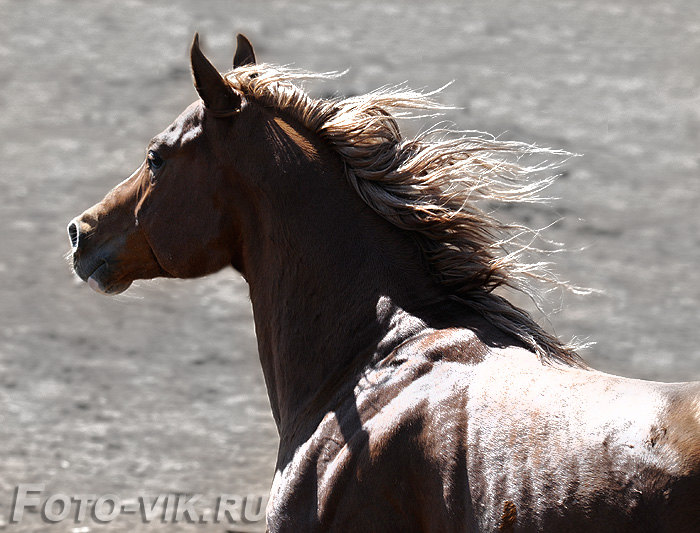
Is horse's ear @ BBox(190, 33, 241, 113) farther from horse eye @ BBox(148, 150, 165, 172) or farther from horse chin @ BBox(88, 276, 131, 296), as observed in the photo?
horse chin @ BBox(88, 276, 131, 296)

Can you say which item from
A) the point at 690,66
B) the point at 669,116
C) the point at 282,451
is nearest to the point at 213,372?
the point at 282,451

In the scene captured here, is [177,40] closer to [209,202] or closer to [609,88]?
[609,88]

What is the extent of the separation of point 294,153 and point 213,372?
11.8ft

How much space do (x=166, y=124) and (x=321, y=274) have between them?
6765 mm

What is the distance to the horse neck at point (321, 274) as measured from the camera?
3.29 meters

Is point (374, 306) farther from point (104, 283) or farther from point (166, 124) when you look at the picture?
point (166, 124)

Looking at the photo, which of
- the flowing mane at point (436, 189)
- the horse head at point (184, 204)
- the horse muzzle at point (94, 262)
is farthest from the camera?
the horse muzzle at point (94, 262)

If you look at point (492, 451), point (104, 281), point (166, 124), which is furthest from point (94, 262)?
point (166, 124)

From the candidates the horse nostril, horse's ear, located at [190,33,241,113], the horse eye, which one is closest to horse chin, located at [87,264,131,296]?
the horse nostril

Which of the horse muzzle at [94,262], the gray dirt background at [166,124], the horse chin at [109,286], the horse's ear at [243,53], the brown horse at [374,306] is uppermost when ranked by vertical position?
the horse's ear at [243,53]

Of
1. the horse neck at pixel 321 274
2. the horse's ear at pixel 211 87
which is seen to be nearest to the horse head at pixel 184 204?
the horse's ear at pixel 211 87

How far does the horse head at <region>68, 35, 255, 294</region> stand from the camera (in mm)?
3465

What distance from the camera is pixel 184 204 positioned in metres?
3.55

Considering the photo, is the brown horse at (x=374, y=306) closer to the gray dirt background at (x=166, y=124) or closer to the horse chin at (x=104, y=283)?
the horse chin at (x=104, y=283)
